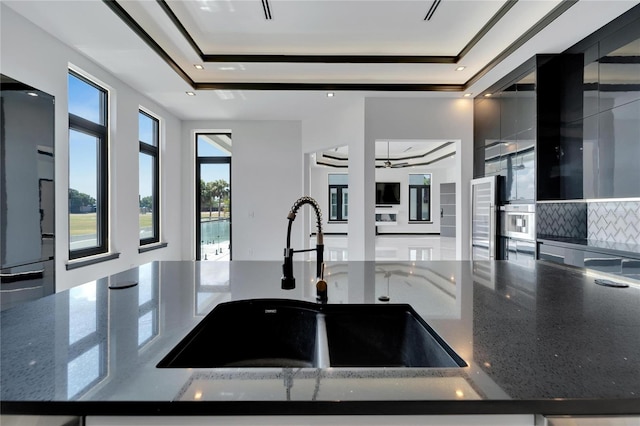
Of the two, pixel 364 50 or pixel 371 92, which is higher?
pixel 364 50

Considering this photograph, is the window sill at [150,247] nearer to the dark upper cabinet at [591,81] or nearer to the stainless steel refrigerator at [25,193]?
the stainless steel refrigerator at [25,193]

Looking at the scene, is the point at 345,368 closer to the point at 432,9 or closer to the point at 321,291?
the point at 321,291

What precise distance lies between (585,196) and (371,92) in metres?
2.82

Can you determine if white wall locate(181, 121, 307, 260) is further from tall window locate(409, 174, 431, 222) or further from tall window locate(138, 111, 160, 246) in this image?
tall window locate(409, 174, 431, 222)

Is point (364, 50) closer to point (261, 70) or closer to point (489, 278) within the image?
point (261, 70)

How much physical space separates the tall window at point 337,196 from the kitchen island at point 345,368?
10910mm

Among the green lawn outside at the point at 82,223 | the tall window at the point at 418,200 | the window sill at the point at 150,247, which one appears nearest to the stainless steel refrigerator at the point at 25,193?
the green lawn outside at the point at 82,223

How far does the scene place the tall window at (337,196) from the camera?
12.1m

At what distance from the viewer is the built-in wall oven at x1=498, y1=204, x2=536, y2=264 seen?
3.31 metres

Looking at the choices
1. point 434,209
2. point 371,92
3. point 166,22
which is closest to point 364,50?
point 371,92

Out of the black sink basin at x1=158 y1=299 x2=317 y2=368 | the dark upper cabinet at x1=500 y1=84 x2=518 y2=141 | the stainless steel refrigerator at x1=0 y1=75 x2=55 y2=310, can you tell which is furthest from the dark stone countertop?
the stainless steel refrigerator at x1=0 y1=75 x2=55 y2=310

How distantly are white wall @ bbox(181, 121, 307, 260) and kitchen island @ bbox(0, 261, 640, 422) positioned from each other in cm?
449

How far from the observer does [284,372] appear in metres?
0.62

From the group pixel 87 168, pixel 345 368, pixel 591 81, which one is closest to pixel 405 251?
pixel 591 81
